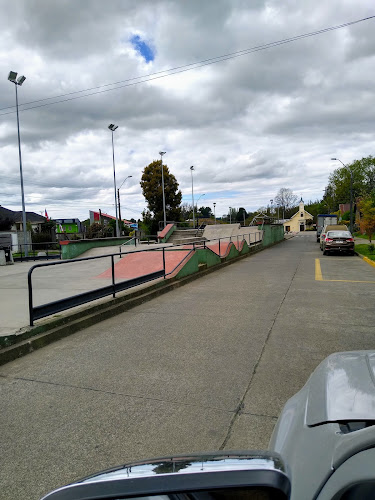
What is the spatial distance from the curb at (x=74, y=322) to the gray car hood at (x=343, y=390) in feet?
13.6

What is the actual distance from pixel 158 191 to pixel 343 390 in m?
53.3

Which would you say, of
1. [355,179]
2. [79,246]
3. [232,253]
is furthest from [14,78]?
[355,179]

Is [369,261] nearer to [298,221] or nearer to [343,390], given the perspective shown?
[343,390]

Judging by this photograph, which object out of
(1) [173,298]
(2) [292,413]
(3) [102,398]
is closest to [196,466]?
(2) [292,413]

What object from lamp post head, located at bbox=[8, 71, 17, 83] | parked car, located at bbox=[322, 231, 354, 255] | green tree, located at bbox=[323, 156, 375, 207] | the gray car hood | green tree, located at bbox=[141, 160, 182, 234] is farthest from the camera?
green tree, located at bbox=[323, 156, 375, 207]

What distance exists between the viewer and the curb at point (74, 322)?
4.74 metres

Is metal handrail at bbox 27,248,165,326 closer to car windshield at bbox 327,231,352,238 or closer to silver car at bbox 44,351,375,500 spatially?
silver car at bbox 44,351,375,500

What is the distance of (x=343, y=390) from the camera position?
4.95 ft

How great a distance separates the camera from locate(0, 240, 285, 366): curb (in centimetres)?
474

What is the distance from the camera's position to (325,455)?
114cm

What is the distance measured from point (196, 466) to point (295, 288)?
29.2ft

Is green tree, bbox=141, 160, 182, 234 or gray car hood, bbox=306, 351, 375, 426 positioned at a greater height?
green tree, bbox=141, 160, 182, 234

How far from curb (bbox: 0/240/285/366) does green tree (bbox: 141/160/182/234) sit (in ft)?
147

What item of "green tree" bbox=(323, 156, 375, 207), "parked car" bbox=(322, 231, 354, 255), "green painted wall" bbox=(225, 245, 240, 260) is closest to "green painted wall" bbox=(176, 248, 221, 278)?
"green painted wall" bbox=(225, 245, 240, 260)
